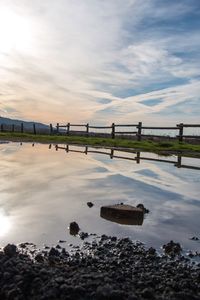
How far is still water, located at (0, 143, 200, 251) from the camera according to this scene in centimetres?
611

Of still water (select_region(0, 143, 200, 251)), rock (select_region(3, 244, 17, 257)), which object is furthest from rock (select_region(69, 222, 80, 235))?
rock (select_region(3, 244, 17, 257))

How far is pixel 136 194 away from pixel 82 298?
5.73 meters

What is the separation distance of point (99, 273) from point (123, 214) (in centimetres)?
271

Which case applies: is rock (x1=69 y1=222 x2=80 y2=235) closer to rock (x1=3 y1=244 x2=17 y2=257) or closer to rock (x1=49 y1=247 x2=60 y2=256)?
rock (x1=49 y1=247 x2=60 y2=256)

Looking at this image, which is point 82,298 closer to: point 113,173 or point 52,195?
point 52,195

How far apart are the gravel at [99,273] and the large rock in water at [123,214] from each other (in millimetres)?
1434

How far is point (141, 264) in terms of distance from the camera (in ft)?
15.6

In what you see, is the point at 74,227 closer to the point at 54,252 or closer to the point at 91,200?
the point at 54,252

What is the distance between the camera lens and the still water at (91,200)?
241 inches

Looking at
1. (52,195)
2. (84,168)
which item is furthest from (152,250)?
(84,168)

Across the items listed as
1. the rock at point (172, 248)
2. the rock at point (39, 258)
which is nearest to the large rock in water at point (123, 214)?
the rock at point (172, 248)

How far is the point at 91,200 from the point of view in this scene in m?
8.45

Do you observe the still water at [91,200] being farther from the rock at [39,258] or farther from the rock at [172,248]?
the rock at [39,258]

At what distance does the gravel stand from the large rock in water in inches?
56.5
